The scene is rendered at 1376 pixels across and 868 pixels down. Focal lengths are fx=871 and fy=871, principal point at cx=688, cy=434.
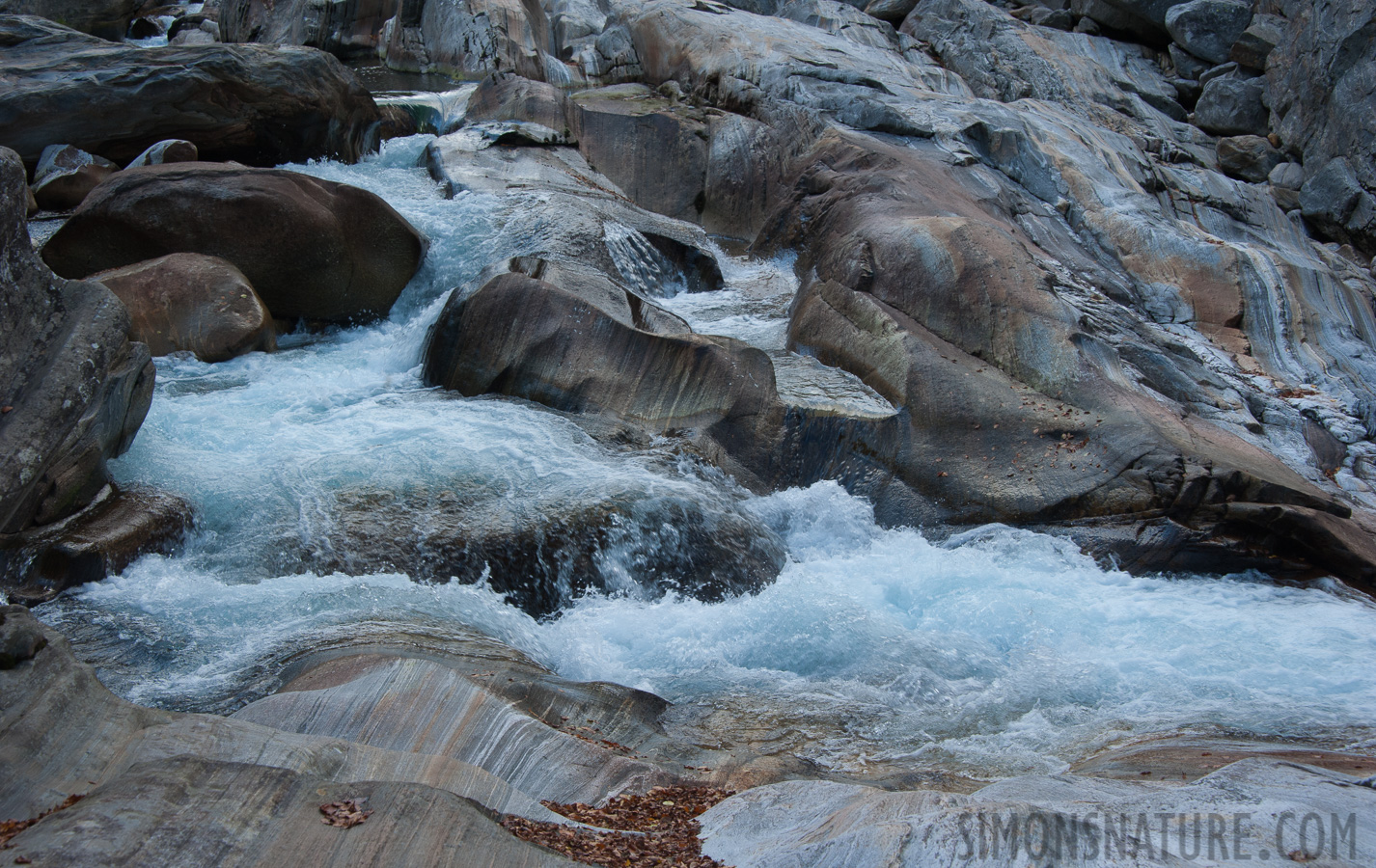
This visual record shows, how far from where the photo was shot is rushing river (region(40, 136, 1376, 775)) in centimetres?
518

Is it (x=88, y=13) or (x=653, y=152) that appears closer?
(x=653, y=152)

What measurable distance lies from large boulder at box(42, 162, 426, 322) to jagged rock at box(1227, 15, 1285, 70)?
18.5 metres

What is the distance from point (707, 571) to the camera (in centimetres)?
695

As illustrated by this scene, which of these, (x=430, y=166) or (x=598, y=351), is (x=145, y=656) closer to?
(x=598, y=351)

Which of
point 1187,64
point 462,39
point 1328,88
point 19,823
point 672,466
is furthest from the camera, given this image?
point 1187,64

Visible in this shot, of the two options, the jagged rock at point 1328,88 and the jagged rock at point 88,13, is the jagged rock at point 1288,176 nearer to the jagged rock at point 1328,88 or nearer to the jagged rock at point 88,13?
the jagged rock at point 1328,88

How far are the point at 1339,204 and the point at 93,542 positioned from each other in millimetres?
18551

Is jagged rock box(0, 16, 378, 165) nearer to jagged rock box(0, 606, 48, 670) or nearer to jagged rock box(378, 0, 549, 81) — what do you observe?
jagged rock box(378, 0, 549, 81)

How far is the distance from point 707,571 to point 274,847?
14.5ft

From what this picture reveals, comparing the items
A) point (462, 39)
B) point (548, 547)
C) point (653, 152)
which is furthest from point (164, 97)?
point (548, 547)

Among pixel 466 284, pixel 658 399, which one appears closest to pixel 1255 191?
pixel 658 399

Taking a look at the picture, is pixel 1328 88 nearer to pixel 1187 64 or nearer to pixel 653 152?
pixel 1187 64

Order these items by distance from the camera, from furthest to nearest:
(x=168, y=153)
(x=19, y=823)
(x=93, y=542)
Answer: (x=168, y=153) < (x=93, y=542) < (x=19, y=823)

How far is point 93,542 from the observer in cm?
581
